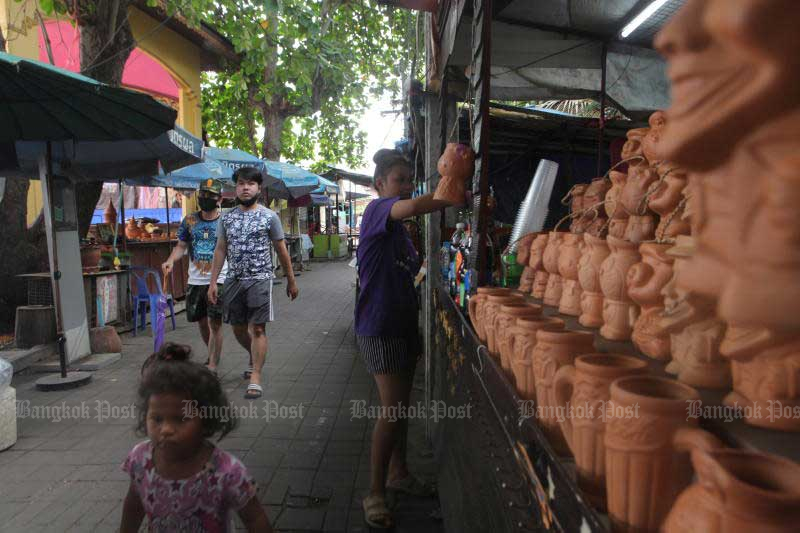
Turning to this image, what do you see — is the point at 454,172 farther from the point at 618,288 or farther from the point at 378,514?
the point at 378,514

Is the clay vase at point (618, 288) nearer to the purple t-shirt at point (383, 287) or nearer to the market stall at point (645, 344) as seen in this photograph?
the market stall at point (645, 344)

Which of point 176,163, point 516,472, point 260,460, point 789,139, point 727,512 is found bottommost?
point 260,460

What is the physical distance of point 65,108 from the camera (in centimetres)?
431

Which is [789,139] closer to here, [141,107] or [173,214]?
[141,107]

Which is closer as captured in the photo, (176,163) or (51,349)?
(51,349)

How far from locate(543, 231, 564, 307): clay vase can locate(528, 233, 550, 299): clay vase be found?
36 millimetres

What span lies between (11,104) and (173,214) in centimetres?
1015

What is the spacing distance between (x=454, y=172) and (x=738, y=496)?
1.66 metres

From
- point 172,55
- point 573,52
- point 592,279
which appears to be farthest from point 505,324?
point 172,55

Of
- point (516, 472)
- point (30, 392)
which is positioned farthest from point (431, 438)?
point (30, 392)

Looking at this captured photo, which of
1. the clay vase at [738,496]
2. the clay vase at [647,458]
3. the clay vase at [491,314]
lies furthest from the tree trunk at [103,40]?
the clay vase at [738,496]

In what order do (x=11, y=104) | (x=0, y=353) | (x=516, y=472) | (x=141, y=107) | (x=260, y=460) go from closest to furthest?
(x=516, y=472) < (x=260, y=460) < (x=11, y=104) < (x=141, y=107) < (x=0, y=353)

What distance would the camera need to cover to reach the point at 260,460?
333 centimetres

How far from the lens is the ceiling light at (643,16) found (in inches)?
121
